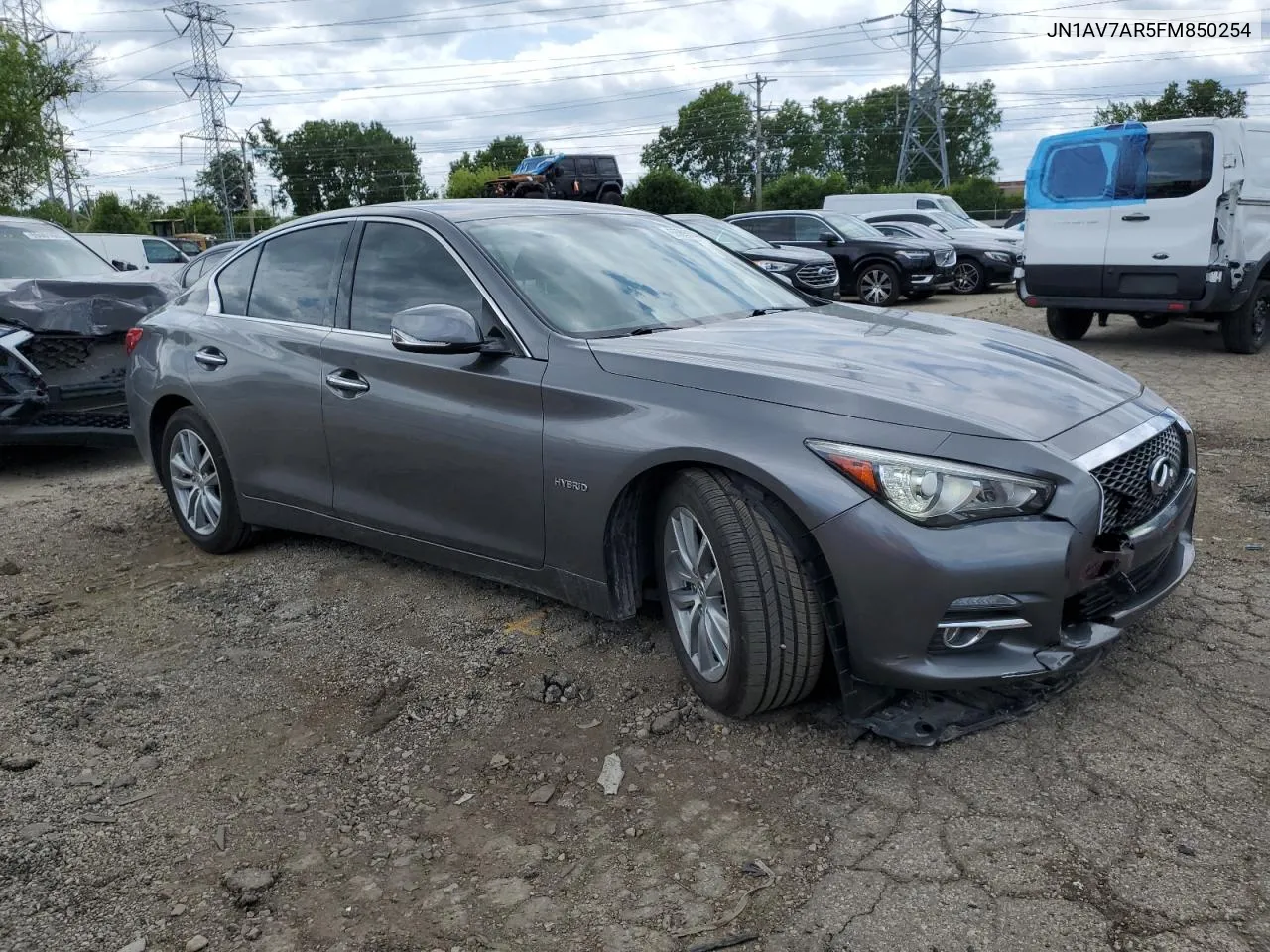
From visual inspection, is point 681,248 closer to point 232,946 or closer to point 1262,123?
point 232,946

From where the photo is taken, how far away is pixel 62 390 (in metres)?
6.82

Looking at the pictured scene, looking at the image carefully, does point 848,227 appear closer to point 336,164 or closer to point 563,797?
point 563,797

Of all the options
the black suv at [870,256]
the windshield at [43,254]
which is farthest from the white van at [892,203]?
the windshield at [43,254]

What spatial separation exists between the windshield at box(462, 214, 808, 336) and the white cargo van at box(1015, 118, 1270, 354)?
22.1 feet

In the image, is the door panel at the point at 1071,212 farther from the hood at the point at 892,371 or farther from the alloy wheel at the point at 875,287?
the hood at the point at 892,371

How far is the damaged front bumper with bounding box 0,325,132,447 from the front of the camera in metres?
6.62

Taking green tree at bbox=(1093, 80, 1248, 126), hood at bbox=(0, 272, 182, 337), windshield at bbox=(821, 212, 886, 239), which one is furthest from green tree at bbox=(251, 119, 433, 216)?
hood at bbox=(0, 272, 182, 337)

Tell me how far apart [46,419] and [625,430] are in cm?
505

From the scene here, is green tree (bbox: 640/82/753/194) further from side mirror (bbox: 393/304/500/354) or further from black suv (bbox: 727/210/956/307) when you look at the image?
side mirror (bbox: 393/304/500/354)

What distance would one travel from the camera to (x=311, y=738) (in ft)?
11.0

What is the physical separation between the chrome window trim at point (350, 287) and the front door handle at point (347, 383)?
164 mm

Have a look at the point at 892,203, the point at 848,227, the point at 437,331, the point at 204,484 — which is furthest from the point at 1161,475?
the point at 892,203

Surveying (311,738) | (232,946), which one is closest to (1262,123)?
(311,738)

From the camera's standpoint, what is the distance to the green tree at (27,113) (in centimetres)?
2925
